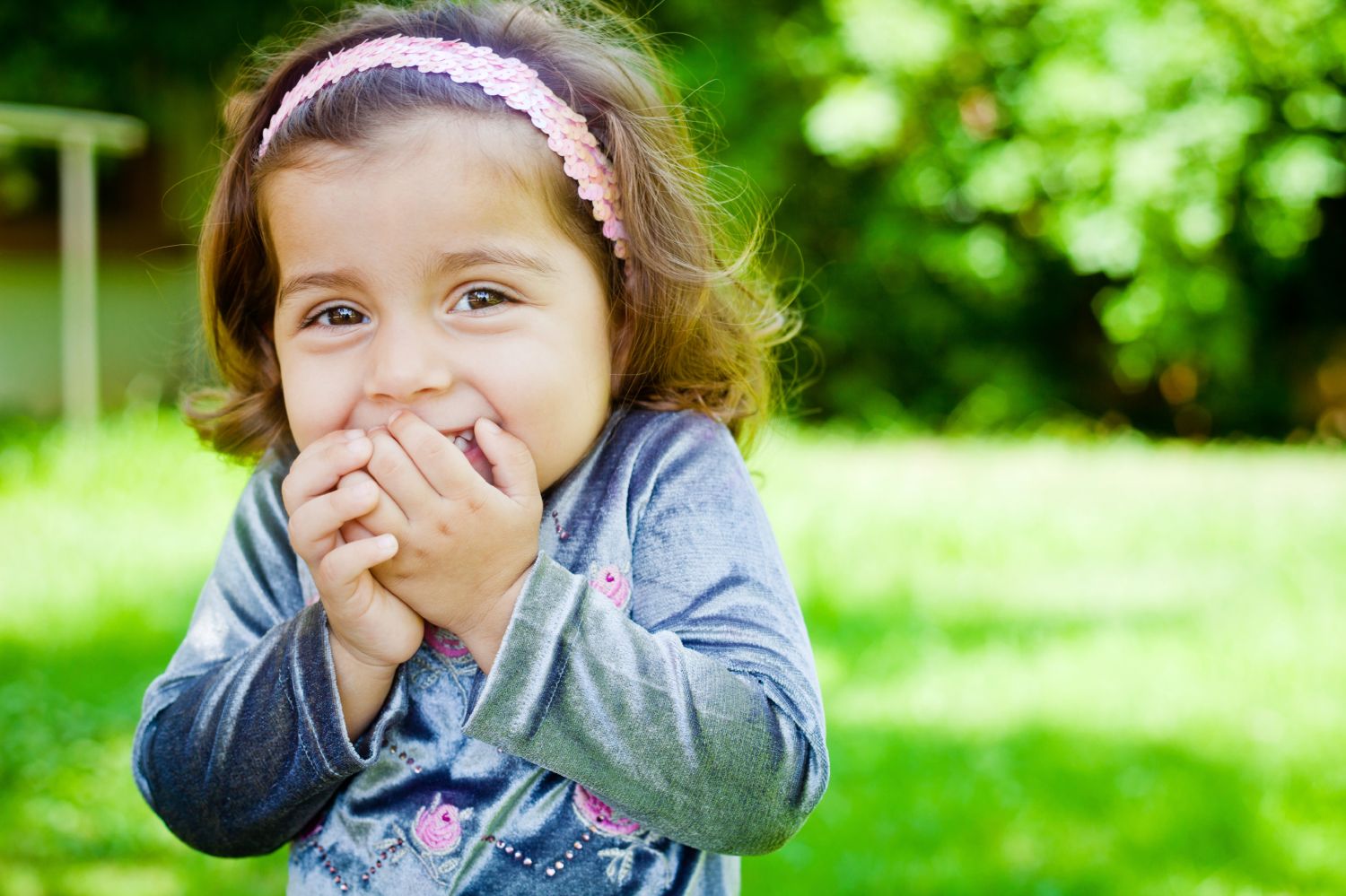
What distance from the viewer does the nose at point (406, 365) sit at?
4.00 feet

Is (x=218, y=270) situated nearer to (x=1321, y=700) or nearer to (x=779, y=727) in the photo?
(x=779, y=727)

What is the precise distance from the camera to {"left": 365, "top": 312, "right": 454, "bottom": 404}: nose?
1.22m

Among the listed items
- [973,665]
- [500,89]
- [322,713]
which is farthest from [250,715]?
[973,665]

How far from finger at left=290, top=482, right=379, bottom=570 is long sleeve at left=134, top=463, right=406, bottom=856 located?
11 centimetres

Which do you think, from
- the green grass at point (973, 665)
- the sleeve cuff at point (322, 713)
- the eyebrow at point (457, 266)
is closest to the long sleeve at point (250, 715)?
the sleeve cuff at point (322, 713)

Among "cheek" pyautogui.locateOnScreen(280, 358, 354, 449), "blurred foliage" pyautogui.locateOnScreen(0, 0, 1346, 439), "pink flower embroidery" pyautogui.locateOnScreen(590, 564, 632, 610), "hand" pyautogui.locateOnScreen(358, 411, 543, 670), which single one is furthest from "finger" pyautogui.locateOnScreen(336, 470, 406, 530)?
"blurred foliage" pyautogui.locateOnScreen(0, 0, 1346, 439)

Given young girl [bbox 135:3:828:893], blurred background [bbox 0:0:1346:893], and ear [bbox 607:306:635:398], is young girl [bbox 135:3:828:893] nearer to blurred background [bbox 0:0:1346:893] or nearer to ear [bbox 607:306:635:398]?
ear [bbox 607:306:635:398]

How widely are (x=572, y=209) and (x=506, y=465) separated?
0.31 metres

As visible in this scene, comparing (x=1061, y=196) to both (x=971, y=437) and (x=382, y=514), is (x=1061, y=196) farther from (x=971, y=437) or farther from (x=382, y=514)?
(x=382, y=514)

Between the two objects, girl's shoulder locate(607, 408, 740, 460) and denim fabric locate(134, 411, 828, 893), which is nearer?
denim fabric locate(134, 411, 828, 893)

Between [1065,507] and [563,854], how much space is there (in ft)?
17.4

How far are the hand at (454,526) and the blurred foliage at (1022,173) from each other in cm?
728

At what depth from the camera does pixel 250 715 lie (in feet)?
4.28

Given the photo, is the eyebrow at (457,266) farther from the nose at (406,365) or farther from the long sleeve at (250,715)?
the long sleeve at (250,715)
